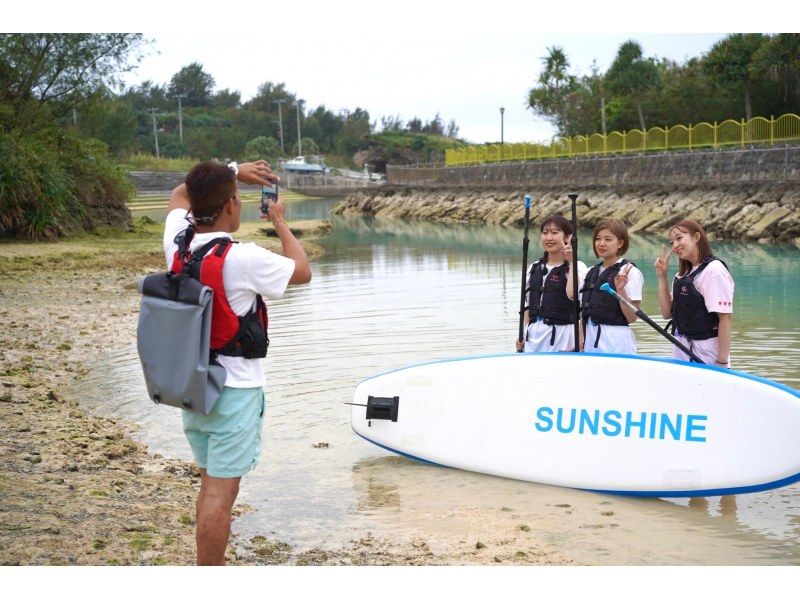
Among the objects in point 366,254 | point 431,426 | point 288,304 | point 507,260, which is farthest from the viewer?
point 366,254

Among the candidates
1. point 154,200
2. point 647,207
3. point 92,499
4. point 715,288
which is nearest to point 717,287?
point 715,288

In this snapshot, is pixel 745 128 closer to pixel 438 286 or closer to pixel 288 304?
pixel 438 286

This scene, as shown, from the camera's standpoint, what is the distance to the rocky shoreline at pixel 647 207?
89.6 ft

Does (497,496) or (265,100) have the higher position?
(265,100)

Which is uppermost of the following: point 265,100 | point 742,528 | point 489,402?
point 265,100

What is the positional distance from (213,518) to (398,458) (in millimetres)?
2980

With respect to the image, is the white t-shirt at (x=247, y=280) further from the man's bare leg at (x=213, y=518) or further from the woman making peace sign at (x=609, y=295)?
the woman making peace sign at (x=609, y=295)

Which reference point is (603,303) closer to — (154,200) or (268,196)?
(268,196)

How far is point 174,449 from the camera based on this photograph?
6.94m

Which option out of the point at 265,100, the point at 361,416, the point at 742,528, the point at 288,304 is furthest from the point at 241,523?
the point at 265,100

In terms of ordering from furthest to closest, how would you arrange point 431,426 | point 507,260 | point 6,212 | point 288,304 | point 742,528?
1. point 507,260
2. point 6,212
3. point 288,304
4. point 431,426
5. point 742,528

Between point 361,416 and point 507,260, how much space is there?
1635 cm

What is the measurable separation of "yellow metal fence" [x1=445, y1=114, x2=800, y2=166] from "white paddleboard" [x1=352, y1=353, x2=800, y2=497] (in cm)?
2817

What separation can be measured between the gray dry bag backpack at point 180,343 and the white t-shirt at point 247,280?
3.4 inches
